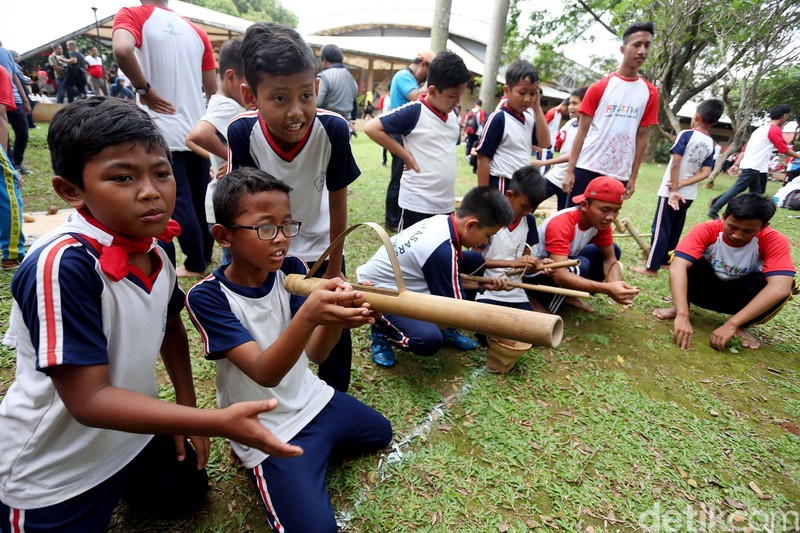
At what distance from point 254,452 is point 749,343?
3944 millimetres

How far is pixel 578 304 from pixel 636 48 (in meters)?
2.40

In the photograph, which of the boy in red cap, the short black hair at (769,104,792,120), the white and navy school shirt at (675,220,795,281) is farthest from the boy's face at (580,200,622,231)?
the short black hair at (769,104,792,120)

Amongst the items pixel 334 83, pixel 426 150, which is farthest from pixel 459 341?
pixel 334 83

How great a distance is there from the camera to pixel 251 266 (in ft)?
5.59

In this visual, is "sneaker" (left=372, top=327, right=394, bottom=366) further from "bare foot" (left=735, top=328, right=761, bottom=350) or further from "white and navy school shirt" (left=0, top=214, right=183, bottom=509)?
"bare foot" (left=735, top=328, right=761, bottom=350)

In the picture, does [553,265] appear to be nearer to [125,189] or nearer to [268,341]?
[268,341]

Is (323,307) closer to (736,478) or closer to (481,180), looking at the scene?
(736,478)

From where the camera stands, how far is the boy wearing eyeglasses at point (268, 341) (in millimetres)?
1494

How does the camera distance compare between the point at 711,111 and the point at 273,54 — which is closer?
the point at 273,54

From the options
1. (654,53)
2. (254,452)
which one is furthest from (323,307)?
(654,53)

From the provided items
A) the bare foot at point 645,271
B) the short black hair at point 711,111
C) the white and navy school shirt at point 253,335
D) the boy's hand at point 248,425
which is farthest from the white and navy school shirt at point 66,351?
the short black hair at point 711,111

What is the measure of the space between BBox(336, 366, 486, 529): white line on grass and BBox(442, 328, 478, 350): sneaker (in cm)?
31

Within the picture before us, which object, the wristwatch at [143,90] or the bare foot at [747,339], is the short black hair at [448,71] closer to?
the wristwatch at [143,90]

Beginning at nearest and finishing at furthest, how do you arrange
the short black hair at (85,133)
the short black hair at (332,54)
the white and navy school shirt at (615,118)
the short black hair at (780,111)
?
the short black hair at (85,133), the white and navy school shirt at (615,118), the short black hair at (332,54), the short black hair at (780,111)
